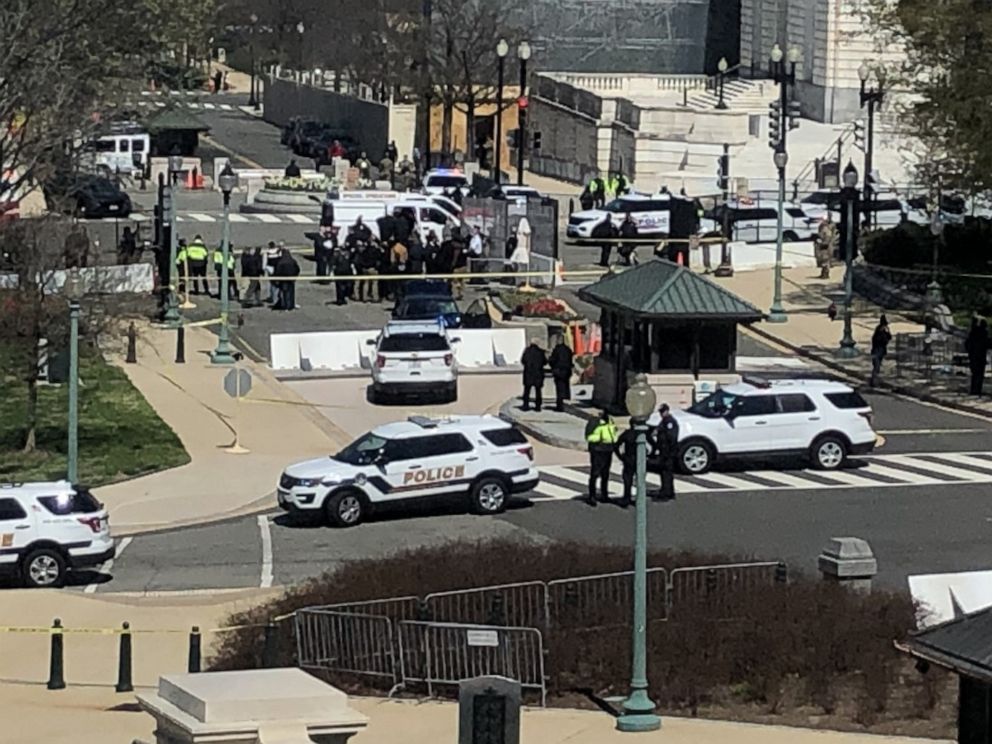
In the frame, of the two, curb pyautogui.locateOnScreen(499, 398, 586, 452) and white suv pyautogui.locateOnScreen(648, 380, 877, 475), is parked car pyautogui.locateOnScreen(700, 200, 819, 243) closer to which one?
curb pyautogui.locateOnScreen(499, 398, 586, 452)

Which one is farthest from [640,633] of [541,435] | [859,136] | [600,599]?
[859,136]

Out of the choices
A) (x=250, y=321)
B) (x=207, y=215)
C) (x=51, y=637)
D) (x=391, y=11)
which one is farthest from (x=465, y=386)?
(x=391, y=11)

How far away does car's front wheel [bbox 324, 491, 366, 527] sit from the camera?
33.1 m

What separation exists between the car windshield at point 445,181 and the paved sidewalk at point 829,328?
46.6ft

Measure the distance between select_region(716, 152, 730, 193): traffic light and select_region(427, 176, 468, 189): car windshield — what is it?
758 cm

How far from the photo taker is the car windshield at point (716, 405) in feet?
121

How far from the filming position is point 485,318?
48500mm

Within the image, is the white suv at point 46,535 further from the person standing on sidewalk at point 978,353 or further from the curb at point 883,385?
the person standing on sidewalk at point 978,353

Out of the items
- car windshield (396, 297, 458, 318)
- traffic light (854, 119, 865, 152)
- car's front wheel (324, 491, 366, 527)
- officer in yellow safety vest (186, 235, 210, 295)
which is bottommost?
car's front wheel (324, 491, 366, 527)

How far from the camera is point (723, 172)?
73500 mm

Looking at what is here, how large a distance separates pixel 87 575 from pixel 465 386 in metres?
15.2

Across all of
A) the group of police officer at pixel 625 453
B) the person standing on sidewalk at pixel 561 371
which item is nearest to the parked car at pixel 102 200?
the person standing on sidewalk at pixel 561 371

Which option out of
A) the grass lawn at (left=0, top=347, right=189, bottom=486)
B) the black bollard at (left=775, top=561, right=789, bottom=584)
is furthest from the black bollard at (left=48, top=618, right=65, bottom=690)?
A: the grass lawn at (left=0, top=347, right=189, bottom=486)

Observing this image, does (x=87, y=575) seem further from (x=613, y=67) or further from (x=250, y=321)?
(x=613, y=67)
